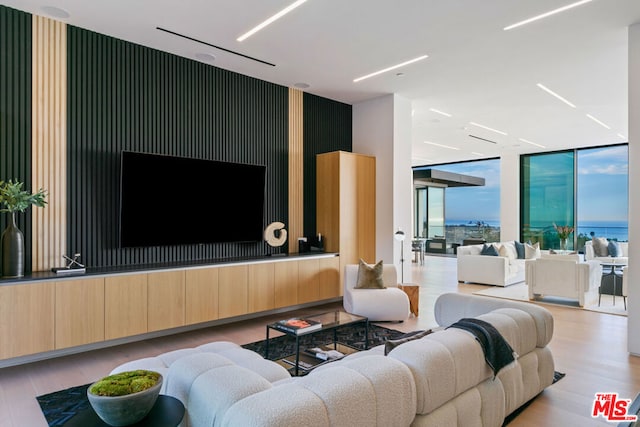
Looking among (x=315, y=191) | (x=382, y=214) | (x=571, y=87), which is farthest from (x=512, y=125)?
(x=315, y=191)

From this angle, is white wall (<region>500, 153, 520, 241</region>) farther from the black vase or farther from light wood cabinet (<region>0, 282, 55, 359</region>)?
the black vase

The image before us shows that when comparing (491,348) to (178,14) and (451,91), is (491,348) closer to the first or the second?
(178,14)

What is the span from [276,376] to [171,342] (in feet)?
8.38

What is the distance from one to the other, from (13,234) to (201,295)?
1857 millimetres

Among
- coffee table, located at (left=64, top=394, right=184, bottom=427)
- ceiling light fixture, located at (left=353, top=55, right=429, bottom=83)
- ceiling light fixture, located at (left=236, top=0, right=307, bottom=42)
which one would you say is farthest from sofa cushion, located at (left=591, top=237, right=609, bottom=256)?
coffee table, located at (left=64, top=394, right=184, bottom=427)

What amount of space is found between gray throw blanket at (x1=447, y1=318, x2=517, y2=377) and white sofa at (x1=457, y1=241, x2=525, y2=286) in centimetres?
575

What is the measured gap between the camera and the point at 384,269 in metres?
5.34

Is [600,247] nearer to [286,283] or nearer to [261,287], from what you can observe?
[286,283]

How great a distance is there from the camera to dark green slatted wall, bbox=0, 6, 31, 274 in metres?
3.68

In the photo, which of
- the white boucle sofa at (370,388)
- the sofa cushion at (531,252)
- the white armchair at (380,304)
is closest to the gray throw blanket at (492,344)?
the white boucle sofa at (370,388)

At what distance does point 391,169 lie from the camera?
6.31 meters

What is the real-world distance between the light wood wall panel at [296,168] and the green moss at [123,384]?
4399mm

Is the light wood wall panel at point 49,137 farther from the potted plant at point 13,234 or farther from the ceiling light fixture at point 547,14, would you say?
the ceiling light fixture at point 547,14

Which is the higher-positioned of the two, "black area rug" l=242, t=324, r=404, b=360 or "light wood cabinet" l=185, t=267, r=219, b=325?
"light wood cabinet" l=185, t=267, r=219, b=325
